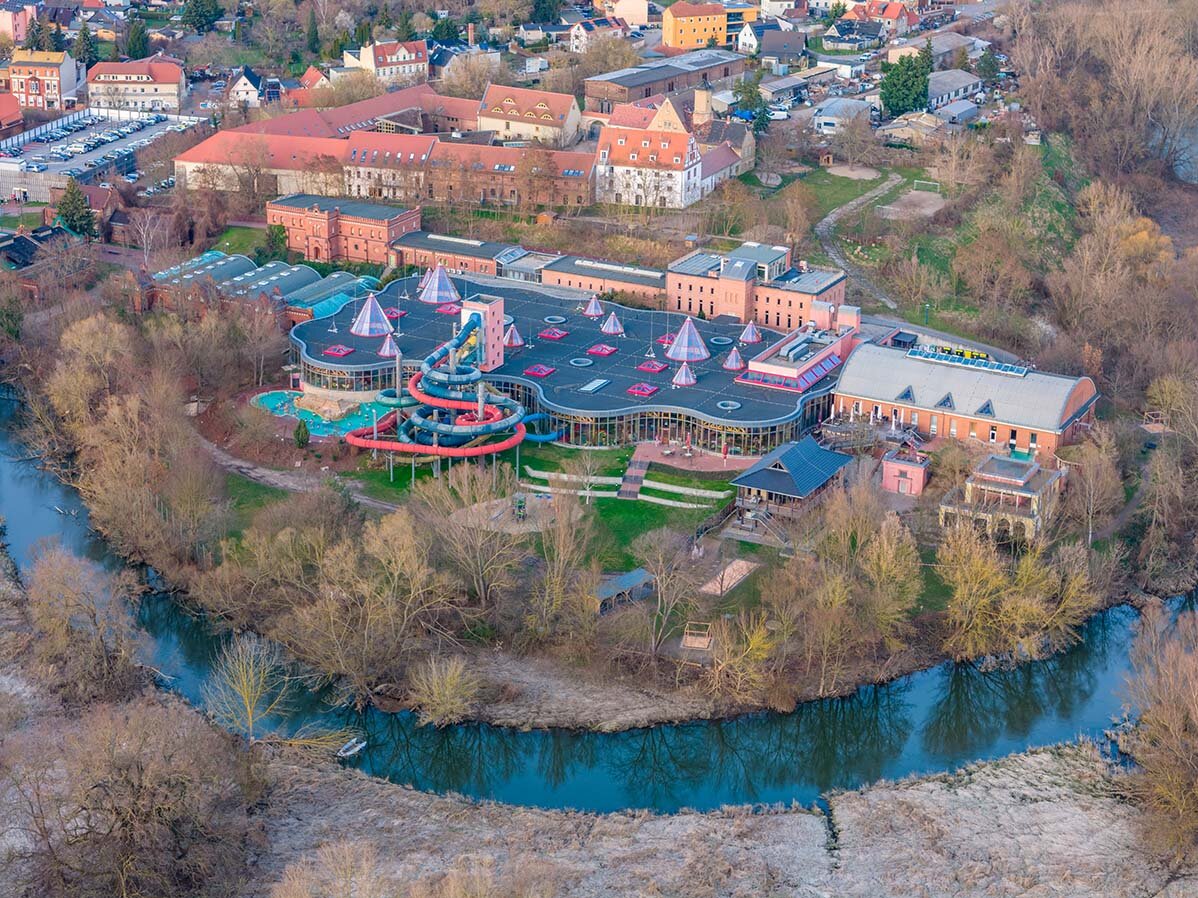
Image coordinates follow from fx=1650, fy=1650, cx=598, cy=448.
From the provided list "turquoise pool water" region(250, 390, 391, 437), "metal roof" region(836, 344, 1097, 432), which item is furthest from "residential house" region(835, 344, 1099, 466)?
"turquoise pool water" region(250, 390, 391, 437)

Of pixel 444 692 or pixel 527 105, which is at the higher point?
pixel 527 105

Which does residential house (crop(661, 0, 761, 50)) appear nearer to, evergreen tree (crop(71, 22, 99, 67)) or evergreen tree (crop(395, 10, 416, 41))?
evergreen tree (crop(395, 10, 416, 41))

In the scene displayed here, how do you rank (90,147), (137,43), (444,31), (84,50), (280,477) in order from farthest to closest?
(444,31) < (137,43) < (84,50) < (90,147) < (280,477)

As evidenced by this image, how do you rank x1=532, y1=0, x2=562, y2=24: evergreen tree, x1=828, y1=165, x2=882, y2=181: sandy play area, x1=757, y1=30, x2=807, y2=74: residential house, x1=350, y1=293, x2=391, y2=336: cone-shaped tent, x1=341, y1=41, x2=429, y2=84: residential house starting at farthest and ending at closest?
x1=532, y1=0, x2=562, y2=24: evergreen tree → x1=757, y1=30, x2=807, y2=74: residential house → x1=341, y1=41, x2=429, y2=84: residential house → x1=828, y1=165, x2=882, y2=181: sandy play area → x1=350, y1=293, x2=391, y2=336: cone-shaped tent

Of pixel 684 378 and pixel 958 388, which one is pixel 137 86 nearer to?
pixel 684 378

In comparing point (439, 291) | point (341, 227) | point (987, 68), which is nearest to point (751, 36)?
point (987, 68)

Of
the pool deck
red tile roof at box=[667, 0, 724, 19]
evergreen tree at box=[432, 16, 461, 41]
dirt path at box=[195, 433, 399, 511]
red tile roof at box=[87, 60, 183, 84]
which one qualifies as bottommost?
dirt path at box=[195, 433, 399, 511]

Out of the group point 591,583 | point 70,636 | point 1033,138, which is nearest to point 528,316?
point 591,583
